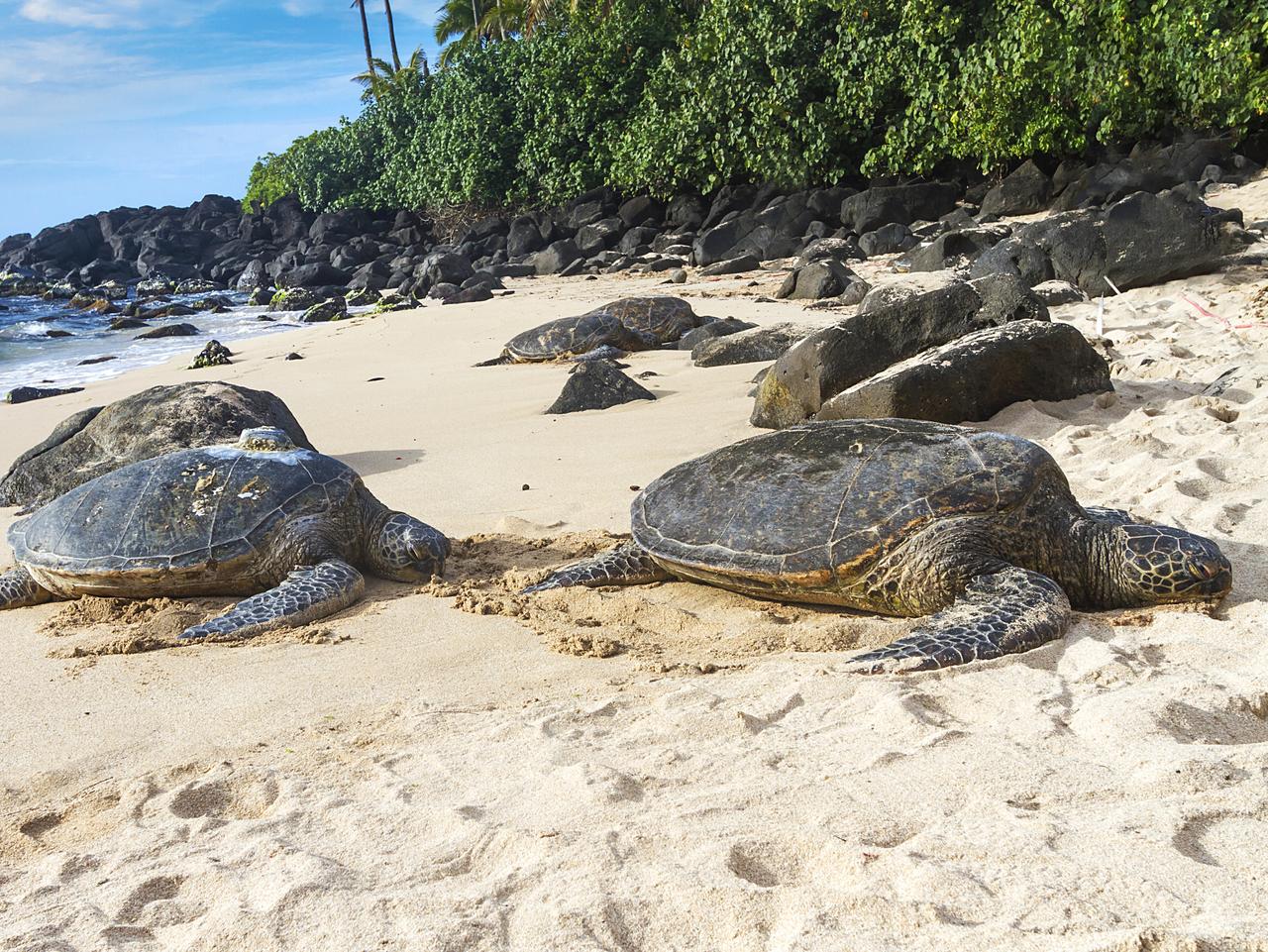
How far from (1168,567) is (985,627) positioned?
70 centimetres

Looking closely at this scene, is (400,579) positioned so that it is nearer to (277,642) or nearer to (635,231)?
(277,642)

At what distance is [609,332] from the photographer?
11031 mm

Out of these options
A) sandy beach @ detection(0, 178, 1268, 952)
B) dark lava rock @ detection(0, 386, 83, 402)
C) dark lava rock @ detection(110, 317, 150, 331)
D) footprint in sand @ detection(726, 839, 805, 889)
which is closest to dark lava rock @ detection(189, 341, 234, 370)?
dark lava rock @ detection(0, 386, 83, 402)

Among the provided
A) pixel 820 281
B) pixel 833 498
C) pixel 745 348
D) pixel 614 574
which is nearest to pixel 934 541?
pixel 833 498

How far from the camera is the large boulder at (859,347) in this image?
6.51 meters

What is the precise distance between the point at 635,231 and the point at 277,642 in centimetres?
2119

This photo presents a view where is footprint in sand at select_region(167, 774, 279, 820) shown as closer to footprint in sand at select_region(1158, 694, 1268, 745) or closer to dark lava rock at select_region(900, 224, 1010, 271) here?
footprint in sand at select_region(1158, 694, 1268, 745)

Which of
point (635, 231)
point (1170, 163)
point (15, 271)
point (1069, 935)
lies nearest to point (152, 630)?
point (1069, 935)

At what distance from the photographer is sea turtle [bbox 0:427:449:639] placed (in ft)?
14.5

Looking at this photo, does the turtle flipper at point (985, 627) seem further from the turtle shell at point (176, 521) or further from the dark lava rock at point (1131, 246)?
the dark lava rock at point (1131, 246)

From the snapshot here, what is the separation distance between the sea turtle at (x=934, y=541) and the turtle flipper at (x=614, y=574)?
180mm

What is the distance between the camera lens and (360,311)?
2122 centimetres

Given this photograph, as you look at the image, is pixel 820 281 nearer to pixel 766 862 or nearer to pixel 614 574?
pixel 614 574

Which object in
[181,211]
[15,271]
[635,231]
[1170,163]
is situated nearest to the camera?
[1170,163]
